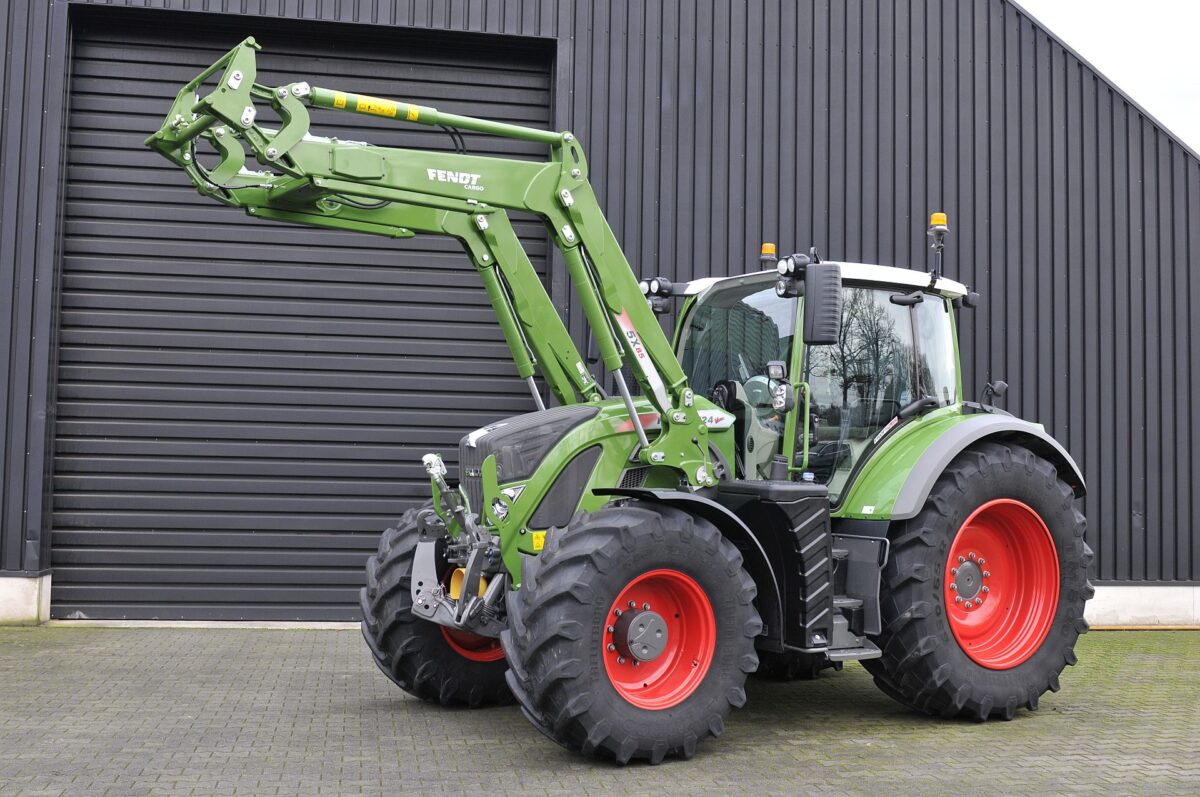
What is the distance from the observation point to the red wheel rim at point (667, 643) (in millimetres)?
5633

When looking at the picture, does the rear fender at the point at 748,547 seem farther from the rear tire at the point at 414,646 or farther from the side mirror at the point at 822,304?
the rear tire at the point at 414,646

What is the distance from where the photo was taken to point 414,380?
10867 mm

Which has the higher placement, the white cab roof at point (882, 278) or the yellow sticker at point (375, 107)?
the yellow sticker at point (375, 107)

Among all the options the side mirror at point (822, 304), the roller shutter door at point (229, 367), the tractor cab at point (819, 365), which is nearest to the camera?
the side mirror at point (822, 304)

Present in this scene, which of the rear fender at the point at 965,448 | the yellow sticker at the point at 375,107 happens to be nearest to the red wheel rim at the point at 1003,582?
the rear fender at the point at 965,448

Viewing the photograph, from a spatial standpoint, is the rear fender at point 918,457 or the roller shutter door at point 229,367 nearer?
the rear fender at point 918,457

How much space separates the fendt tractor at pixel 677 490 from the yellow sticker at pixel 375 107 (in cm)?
2

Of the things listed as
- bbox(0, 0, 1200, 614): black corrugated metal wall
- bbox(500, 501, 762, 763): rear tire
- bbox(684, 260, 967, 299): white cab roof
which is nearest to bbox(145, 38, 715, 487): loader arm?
bbox(500, 501, 762, 763): rear tire

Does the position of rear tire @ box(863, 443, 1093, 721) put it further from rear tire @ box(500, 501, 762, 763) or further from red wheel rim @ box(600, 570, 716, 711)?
red wheel rim @ box(600, 570, 716, 711)

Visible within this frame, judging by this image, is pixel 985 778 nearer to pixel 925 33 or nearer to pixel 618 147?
pixel 618 147

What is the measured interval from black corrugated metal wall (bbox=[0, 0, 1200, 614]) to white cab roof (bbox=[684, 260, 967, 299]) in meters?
3.44

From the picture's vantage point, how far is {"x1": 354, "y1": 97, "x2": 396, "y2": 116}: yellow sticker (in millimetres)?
5793

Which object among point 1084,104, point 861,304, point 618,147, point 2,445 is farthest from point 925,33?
point 2,445

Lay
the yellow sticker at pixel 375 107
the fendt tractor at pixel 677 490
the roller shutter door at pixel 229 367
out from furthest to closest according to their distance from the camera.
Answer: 1. the roller shutter door at pixel 229 367
2. the yellow sticker at pixel 375 107
3. the fendt tractor at pixel 677 490
